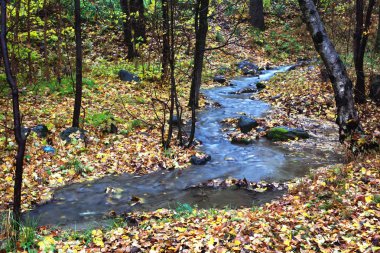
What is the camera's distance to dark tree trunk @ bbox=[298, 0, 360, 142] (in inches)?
323

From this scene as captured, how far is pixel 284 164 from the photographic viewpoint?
9.29 m

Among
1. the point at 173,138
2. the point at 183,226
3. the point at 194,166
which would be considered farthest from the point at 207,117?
the point at 183,226

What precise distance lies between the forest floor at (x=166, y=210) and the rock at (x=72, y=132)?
24 centimetres

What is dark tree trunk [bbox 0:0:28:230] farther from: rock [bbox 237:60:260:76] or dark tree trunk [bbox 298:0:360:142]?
rock [bbox 237:60:260:76]

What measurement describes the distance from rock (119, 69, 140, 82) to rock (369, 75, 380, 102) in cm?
949

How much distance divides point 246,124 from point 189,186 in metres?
4.41

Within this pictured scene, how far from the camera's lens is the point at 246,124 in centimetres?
1203

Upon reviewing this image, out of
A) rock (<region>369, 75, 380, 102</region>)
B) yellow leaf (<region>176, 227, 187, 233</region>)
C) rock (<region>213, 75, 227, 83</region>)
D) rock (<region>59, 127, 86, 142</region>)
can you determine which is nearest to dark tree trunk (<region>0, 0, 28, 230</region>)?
yellow leaf (<region>176, 227, 187, 233</region>)

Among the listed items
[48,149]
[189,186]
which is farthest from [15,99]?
[48,149]

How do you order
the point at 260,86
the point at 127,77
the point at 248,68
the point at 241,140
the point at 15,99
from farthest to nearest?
the point at 248,68 < the point at 260,86 < the point at 127,77 < the point at 241,140 < the point at 15,99

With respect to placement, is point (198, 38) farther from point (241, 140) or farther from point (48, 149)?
point (48, 149)

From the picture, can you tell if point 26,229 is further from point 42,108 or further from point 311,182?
point 42,108

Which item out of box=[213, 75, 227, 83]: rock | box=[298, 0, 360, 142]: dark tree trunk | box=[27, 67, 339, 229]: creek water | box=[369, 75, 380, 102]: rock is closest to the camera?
box=[27, 67, 339, 229]: creek water

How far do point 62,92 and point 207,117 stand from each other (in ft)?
18.0
